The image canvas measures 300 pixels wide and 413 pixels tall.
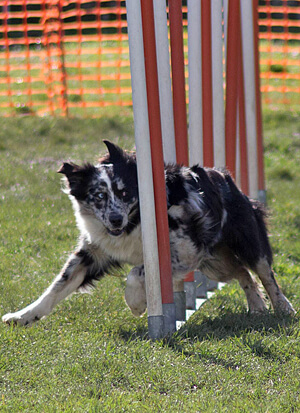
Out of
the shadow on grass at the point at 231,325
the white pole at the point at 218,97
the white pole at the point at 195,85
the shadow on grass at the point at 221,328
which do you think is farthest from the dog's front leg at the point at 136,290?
the white pole at the point at 218,97

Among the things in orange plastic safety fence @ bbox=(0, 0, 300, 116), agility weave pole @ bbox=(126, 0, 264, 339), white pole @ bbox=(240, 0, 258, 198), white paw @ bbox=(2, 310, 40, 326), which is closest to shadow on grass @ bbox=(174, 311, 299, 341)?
agility weave pole @ bbox=(126, 0, 264, 339)

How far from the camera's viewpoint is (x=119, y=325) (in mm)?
4379

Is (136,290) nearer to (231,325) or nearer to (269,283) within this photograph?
(231,325)

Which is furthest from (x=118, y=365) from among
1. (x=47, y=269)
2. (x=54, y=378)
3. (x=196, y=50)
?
(x=196, y=50)

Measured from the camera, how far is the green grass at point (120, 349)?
3.22 metres

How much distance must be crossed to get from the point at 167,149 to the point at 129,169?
29 cm

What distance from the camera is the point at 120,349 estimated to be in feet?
12.4

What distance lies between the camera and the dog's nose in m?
4.47

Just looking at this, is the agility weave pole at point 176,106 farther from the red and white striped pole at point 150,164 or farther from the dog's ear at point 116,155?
the dog's ear at point 116,155

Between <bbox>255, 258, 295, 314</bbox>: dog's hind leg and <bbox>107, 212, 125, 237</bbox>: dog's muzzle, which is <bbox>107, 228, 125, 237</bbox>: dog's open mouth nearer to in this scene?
<bbox>107, 212, 125, 237</bbox>: dog's muzzle

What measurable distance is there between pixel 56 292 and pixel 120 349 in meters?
0.98

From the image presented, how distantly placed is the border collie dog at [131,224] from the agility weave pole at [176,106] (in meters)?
0.25

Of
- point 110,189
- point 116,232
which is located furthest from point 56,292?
point 110,189

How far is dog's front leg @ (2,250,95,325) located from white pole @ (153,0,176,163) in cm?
95
